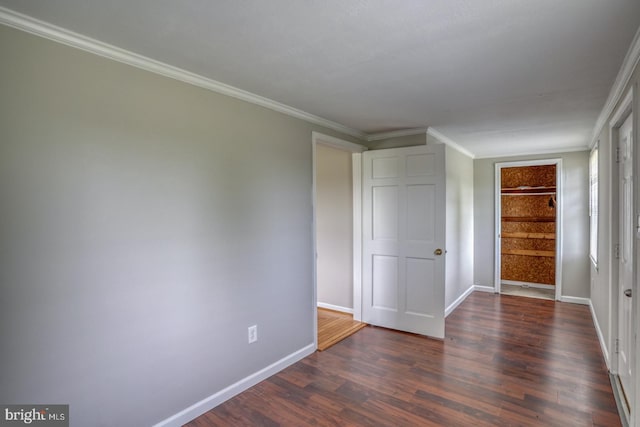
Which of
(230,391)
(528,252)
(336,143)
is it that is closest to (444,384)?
(230,391)

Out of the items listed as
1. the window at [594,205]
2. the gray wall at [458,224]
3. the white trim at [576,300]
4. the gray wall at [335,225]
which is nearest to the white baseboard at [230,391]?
the gray wall at [335,225]

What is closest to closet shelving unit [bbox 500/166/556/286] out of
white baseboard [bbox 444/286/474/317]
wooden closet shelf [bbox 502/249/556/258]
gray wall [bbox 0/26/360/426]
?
wooden closet shelf [bbox 502/249/556/258]

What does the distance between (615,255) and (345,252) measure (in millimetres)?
2609

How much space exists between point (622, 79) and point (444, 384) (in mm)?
2445

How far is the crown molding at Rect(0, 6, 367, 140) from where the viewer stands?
4.98ft

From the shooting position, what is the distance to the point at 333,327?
3.89 m

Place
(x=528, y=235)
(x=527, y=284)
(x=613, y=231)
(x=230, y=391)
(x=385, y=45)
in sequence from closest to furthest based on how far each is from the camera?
(x=385, y=45) → (x=230, y=391) → (x=613, y=231) → (x=527, y=284) → (x=528, y=235)

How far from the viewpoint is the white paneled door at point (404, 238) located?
351 cm

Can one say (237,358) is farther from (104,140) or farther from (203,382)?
(104,140)

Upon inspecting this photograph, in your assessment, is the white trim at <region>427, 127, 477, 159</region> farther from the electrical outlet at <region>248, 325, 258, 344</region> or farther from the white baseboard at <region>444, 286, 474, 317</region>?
the electrical outlet at <region>248, 325, 258, 344</region>

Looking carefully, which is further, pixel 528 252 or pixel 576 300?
pixel 528 252

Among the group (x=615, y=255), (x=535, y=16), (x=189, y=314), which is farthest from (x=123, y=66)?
(x=615, y=255)

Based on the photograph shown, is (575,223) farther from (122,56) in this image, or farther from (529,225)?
(122,56)

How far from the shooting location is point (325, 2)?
1.40 meters
